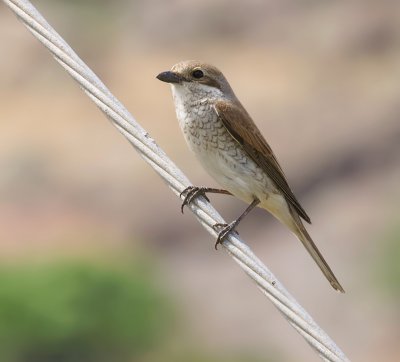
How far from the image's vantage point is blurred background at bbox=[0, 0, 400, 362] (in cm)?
1767

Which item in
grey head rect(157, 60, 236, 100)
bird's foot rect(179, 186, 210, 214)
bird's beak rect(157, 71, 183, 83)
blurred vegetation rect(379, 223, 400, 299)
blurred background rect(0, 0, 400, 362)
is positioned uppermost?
bird's beak rect(157, 71, 183, 83)

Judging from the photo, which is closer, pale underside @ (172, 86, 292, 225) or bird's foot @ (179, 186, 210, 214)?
bird's foot @ (179, 186, 210, 214)

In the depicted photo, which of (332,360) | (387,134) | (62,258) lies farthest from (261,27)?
(332,360)

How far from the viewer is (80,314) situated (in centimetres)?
1786

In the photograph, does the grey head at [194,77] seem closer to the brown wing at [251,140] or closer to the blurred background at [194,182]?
the brown wing at [251,140]

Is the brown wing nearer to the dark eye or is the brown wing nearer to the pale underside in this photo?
the pale underside

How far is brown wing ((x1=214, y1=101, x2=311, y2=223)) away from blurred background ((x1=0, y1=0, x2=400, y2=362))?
10.0 metres

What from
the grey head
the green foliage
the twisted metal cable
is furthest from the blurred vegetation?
the twisted metal cable

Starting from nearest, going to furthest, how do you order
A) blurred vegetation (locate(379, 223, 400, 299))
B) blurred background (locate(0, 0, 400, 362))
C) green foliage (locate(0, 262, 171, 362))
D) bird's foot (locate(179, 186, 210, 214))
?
bird's foot (locate(179, 186, 210, 214))
blurred background (locate(0, 0, 400, 362))
green foliage (locate(0, 262, 171, 362))
blurred vegetation (locate(379, 223, 400, 299))

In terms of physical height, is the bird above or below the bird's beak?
below

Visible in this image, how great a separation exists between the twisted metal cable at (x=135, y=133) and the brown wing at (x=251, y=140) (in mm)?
1465

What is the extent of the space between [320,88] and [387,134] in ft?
6.64

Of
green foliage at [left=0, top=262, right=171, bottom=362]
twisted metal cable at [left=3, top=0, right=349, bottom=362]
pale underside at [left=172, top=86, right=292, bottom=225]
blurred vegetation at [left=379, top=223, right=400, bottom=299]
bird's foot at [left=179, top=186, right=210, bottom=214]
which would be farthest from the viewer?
blurred vegetation at [left=379, top=223, right=400, bottom=299]

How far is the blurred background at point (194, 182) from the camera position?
58.0 ft
